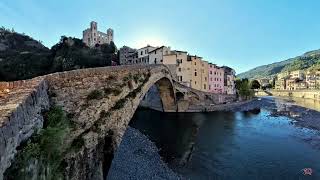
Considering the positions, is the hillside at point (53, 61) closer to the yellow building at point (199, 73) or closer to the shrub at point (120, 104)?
the yellow building at point (199, 73)

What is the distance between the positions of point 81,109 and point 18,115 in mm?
6549

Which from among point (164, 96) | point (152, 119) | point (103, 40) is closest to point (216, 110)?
point (164, 96)

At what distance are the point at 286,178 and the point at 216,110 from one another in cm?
3918

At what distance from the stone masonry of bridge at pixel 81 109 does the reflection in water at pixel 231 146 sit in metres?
7.86

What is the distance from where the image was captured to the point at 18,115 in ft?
25.5

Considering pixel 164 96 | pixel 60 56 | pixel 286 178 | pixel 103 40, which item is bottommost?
pixel 286 178

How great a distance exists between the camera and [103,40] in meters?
109

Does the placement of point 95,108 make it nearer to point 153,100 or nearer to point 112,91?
point 112,91

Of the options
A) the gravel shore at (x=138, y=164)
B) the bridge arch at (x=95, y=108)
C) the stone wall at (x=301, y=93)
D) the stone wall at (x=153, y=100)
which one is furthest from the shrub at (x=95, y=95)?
the stone wall at (x=301, y=93)

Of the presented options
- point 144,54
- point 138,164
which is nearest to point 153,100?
point 144,54

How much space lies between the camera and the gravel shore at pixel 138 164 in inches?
810

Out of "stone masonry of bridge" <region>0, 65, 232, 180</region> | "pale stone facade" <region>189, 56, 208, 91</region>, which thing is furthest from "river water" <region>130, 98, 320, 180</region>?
"pale stone facade" <region>189, 56, 208, 91</region>

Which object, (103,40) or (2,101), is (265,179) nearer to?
(2,101)

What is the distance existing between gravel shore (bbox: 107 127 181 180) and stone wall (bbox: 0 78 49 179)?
9.77 m
